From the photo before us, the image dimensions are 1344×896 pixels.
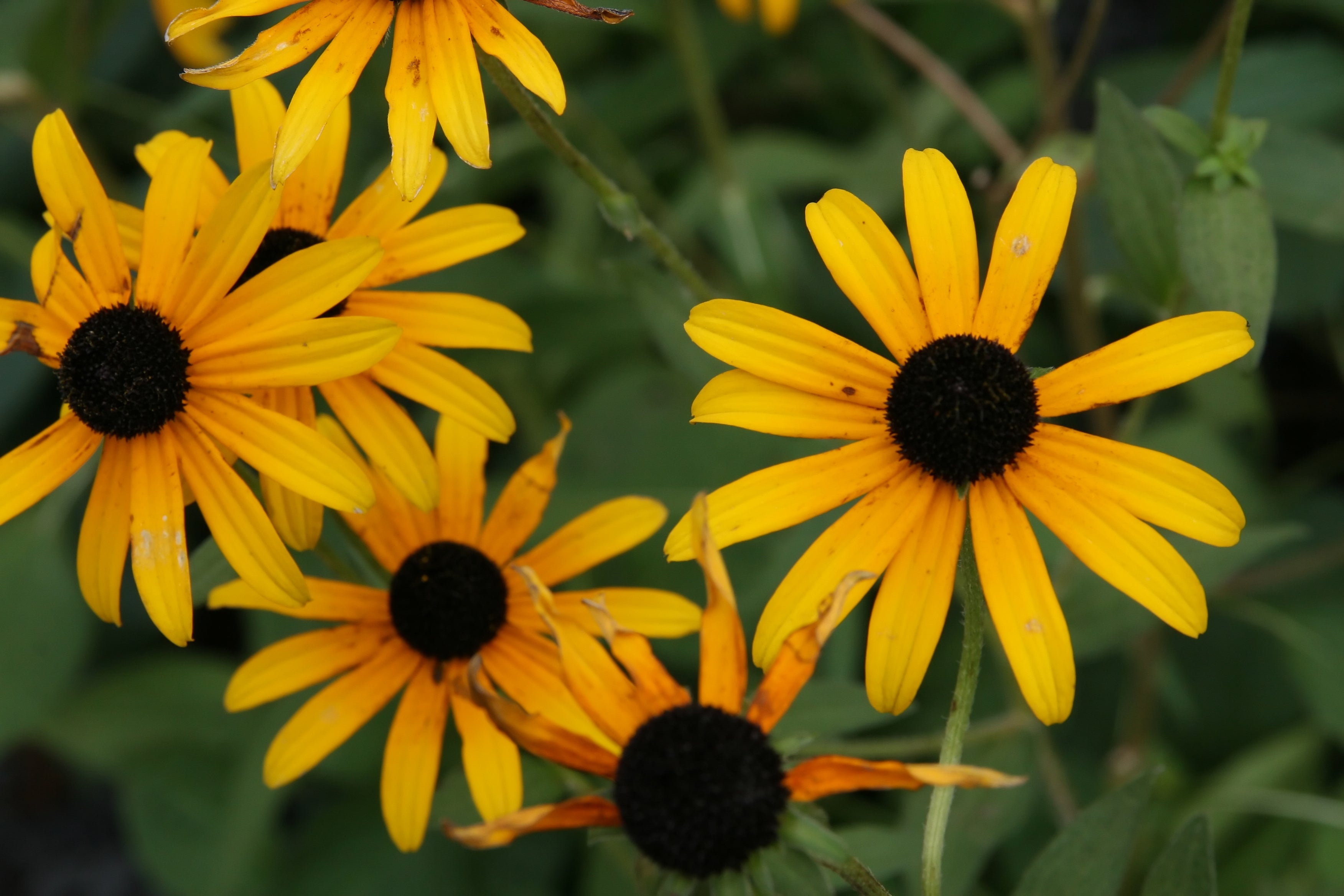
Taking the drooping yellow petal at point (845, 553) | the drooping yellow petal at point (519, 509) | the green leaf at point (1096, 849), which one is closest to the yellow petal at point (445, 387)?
the drooping yellow petal at point (519, 509)

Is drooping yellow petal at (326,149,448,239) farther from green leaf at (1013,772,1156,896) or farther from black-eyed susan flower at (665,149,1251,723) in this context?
green leaf at (1013,772,1156,896)

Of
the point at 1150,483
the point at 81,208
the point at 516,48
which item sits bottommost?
the point at 1150,483

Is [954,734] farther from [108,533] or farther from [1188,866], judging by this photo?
[108,533]

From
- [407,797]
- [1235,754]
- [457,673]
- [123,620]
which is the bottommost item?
[1235,754]

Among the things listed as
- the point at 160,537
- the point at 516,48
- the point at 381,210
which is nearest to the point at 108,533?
the point at 160,537

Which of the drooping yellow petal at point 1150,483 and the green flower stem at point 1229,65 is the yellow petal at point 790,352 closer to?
the drooping yellow petal at point 1150,483

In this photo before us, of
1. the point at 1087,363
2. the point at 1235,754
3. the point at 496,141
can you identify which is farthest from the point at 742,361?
the point at 1235,754

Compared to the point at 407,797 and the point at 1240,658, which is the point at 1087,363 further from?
the point at 1240,658

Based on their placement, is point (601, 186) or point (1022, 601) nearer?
point (1022, 601)
